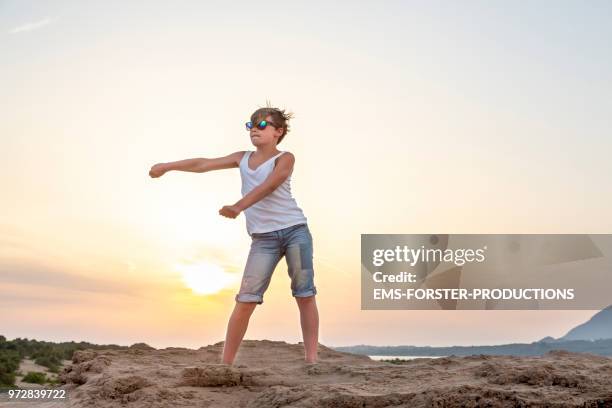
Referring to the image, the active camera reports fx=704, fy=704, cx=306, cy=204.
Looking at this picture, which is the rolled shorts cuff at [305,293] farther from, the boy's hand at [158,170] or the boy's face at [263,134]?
the boy's hand at [158,170]

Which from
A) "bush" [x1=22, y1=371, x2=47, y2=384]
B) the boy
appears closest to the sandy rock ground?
the boy

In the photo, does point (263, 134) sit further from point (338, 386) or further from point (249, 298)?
point (338, 386)

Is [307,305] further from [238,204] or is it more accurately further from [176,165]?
[176,165]

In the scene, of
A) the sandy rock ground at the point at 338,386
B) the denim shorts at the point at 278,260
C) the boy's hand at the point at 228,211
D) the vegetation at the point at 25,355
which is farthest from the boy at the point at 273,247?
the vegetation at the point at 25,355

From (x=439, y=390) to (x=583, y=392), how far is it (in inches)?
30.8

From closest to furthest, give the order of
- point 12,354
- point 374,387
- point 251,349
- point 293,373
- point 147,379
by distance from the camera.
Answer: point 374,387 → point 147,379 → point 293,373 → point 251,349 → point 12,354

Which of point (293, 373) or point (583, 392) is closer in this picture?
point (583, 392)

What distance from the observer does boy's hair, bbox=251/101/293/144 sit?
19.6 feet

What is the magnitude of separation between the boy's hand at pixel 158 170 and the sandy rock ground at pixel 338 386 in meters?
1.60

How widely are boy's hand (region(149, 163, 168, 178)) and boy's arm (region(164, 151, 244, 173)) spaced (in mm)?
87

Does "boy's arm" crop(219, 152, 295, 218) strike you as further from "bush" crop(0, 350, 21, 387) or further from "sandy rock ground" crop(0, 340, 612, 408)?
"bush" crop(0, 350, 21, 387)

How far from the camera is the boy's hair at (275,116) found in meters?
5.98

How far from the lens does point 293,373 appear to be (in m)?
5.12

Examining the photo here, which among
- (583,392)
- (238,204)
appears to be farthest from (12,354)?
(583,392)
